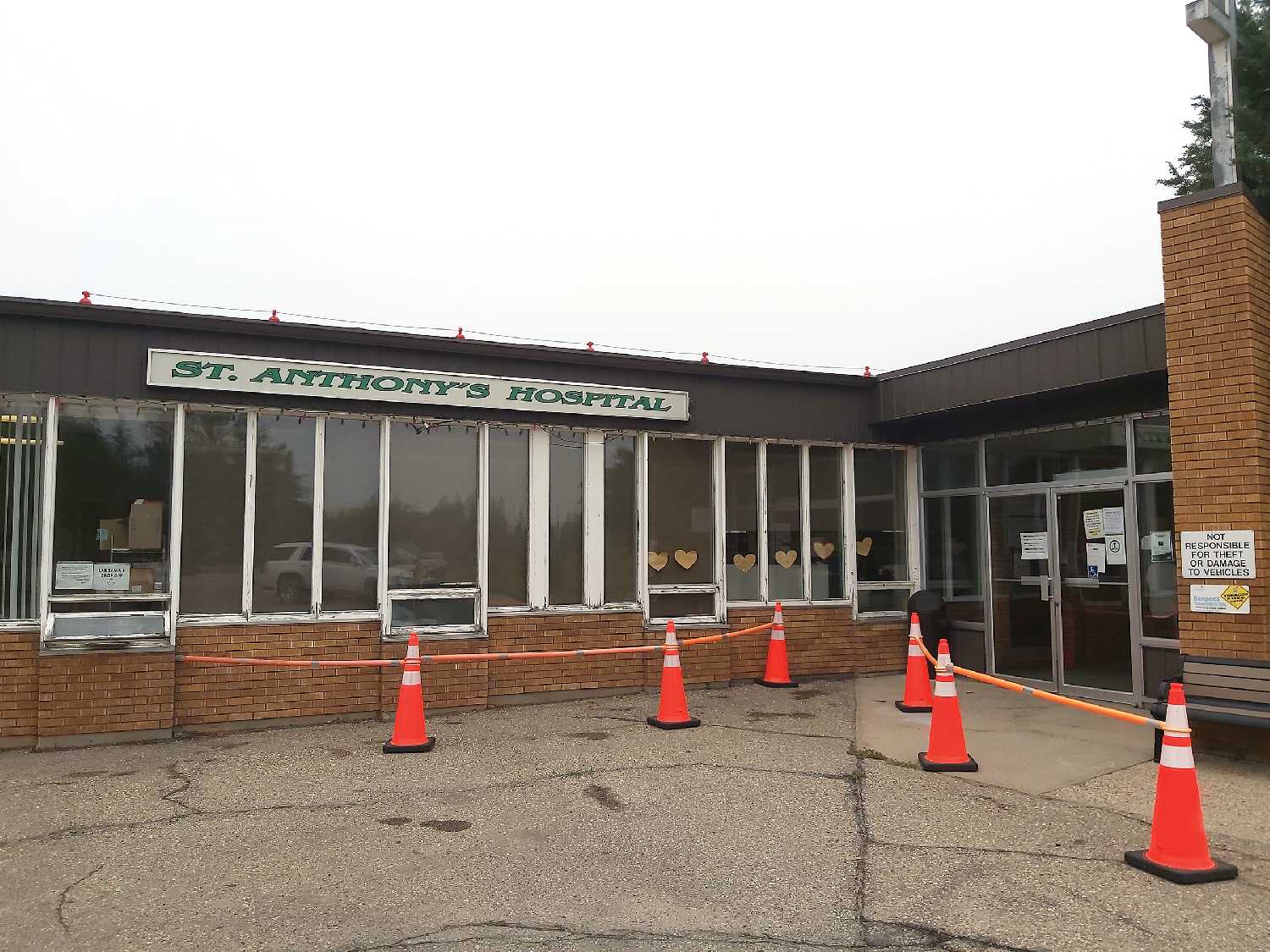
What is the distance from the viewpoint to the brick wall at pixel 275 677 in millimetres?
8719

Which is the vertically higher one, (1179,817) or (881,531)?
(881,531)

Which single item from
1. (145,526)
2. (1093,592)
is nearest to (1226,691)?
(1093,592)

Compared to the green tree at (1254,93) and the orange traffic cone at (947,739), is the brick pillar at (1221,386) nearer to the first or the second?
the orange traffic cone at (947,739)

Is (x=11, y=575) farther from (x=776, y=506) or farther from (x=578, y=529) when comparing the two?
(x=776, y=506)

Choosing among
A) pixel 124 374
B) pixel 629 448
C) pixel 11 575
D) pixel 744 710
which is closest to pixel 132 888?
pixel 11 575

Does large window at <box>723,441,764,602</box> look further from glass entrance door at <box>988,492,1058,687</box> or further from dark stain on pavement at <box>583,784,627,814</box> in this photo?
dark stain on pavement at <box>583,784,627,814</box>

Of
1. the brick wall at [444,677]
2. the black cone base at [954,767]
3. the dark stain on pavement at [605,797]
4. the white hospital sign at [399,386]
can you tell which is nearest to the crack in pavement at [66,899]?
the dark stain on pavement at [605,797]

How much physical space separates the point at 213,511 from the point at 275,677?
5.55 ft

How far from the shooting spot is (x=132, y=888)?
4781 mm

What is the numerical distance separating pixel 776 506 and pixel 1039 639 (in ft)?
11.1

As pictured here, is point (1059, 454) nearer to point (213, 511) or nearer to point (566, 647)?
point (566, 647)

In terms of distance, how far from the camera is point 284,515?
9.28 m

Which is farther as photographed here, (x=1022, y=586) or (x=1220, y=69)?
(x=1022, y=586)

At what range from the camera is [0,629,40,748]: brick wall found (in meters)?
8.10
